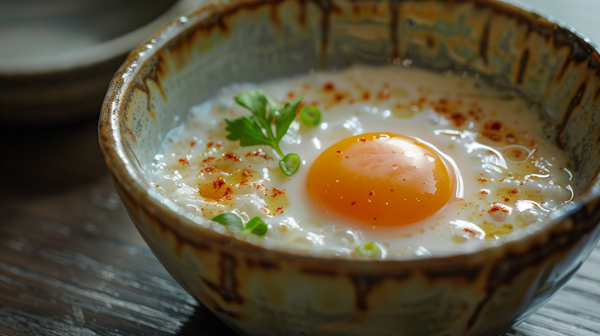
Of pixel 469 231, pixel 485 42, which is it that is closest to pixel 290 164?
pixel 469 231

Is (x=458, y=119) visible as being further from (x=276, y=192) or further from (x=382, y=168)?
(x=276, y=192)

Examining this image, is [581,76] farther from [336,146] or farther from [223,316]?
[223,316]

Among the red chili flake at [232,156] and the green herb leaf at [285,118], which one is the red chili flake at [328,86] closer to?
the green herb leaf at [285,118]

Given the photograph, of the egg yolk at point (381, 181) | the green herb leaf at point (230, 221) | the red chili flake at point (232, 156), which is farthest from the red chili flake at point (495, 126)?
the green herb leaf at point (230, 221)

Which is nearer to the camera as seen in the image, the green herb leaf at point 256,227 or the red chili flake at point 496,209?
the green herb leaf at point 256,227

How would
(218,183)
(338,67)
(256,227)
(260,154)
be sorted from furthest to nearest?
(338,67), (260,154), (218,183), (256,227)

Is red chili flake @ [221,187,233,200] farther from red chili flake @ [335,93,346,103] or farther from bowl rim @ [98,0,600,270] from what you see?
red chili flake @ [335,93,346,103]

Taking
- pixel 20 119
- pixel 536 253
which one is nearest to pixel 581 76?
pixel 536 253
